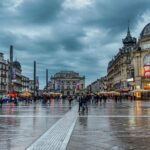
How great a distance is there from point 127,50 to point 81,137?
475ft

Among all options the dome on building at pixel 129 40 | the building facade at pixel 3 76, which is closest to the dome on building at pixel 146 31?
the dome on building at pixel 129 40

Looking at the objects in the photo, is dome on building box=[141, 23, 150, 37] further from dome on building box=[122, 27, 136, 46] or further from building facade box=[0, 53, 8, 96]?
building facade box=[0, 53, 8, 96]

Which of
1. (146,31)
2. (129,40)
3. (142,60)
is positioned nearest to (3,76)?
(142,60)

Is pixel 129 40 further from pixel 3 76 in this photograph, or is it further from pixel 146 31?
pixel 3 76

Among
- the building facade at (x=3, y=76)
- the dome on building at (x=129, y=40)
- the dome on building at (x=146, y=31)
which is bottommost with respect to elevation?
the building facade at (x=3, y=76)

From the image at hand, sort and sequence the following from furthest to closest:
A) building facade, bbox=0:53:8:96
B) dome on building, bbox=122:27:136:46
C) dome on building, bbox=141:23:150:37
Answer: dome on building, bbox=122:27:136:46 → building facade, bbox=0:53:8:96 → dome on building, bbox=141:23:150:37

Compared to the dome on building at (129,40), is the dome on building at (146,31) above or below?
below

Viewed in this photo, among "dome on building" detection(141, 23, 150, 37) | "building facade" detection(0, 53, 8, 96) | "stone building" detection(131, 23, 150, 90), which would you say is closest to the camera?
"dome on building" detection(141, 23, 150, 37)

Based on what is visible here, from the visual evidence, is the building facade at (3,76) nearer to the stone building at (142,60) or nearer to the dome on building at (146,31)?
the stone building at (142,60)

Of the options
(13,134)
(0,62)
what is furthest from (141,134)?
(0,62)

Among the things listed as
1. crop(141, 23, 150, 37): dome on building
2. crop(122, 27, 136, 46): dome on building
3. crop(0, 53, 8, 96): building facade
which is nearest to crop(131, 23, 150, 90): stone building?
crop(141, 23, 150, 37): dome on building

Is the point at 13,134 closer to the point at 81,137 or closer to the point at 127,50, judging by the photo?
the point at 81,137

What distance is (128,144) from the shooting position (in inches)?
565

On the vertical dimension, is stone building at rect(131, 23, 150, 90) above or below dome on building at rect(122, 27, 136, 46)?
below
